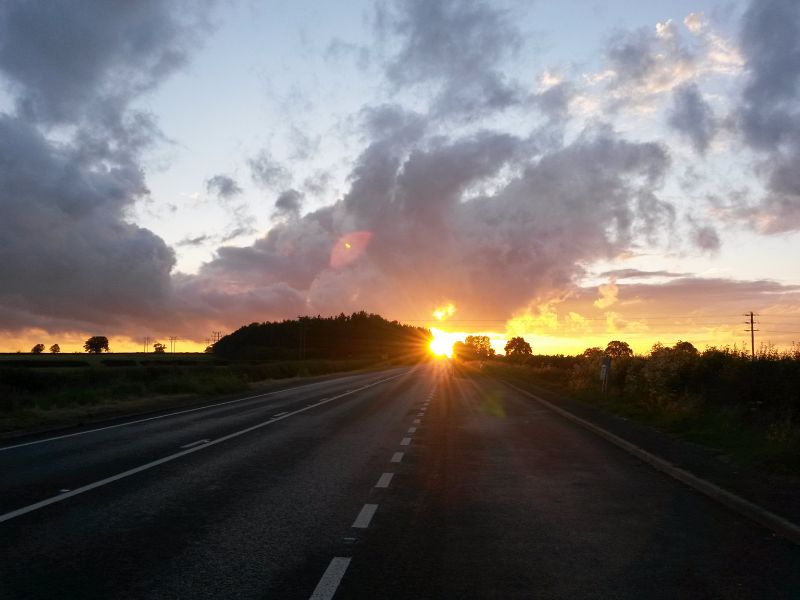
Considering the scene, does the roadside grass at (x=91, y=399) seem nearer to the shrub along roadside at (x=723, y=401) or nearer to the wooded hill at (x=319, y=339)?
the shrub along roadside at (x=723, y=401)

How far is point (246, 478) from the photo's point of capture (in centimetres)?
978

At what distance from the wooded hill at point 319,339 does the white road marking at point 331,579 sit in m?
139

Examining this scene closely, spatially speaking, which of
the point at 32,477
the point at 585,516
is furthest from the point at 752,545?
the point at 32,477

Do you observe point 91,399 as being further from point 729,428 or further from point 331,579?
point 331,579

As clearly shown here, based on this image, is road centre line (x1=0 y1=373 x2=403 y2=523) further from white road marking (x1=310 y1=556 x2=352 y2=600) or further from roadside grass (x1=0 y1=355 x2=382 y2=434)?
roadside grass (x1=0 y1=355 x2=382 y2=434)

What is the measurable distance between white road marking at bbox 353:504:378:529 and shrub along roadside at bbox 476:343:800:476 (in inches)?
250

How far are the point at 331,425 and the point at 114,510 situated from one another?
1009 cm

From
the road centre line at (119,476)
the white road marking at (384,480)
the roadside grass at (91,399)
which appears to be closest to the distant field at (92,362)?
the roadside grass at (91,399)

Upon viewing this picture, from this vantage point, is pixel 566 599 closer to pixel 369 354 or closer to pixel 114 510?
pixel 114 510

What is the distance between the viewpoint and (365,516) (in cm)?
745

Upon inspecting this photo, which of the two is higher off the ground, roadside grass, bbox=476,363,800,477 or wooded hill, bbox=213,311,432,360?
wooded hill, bbox=213,311,432,360

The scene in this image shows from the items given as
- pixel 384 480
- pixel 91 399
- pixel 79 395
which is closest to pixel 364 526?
pixel 384 480

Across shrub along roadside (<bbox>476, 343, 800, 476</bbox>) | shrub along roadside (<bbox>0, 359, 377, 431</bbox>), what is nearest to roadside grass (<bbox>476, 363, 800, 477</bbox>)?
shrub along roadside (<bbox>476, 343, 800, 476</bbox>)

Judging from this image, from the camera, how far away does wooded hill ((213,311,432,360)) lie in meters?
156
